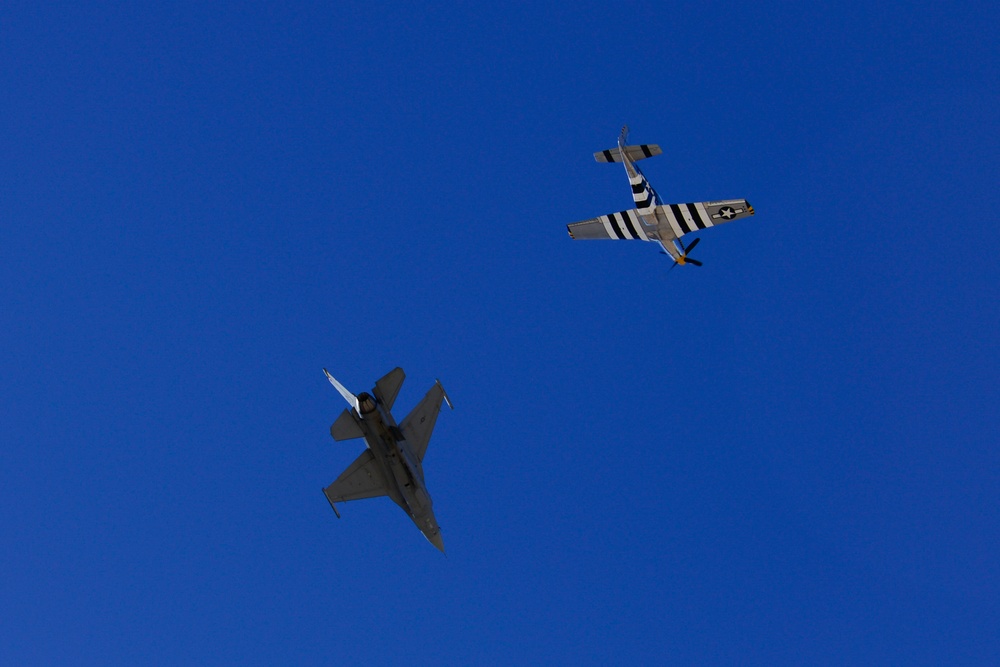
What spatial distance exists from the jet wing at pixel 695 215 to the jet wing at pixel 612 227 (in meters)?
1.74

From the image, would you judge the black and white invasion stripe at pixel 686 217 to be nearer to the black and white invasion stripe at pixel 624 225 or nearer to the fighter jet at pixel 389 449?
the black and white invasion stripe at pixel 624 225

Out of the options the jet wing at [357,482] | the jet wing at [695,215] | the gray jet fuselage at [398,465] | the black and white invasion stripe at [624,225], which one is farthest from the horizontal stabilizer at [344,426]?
the jet wing at [695,215]

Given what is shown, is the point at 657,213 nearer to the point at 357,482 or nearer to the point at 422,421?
the point at 422,421

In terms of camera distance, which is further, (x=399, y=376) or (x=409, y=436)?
(x=409, y=436)

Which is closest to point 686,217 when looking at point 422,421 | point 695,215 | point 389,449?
point 695,215

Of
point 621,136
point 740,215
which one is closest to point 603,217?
point 621,136

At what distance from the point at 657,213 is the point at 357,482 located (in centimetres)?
2852

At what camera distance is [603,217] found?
57.8 m

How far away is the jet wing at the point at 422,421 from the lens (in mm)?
52188

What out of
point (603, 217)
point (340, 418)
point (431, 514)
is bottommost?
point (431, 514)

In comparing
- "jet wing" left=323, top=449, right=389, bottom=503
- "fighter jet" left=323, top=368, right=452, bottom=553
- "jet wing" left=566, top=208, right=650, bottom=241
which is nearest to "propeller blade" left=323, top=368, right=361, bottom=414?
"fighter jet" left=323, top=368, right=452, bottom=553

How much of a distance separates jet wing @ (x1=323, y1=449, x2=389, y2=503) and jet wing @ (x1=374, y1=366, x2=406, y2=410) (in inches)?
193

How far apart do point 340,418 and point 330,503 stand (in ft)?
20.0

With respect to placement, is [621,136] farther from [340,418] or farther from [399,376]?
[340,418]
